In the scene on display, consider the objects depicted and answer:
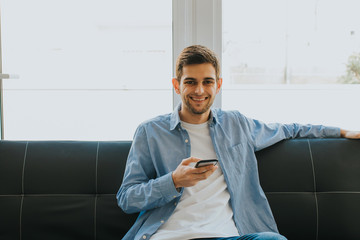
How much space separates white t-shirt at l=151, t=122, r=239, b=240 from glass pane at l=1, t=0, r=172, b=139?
2.16ft

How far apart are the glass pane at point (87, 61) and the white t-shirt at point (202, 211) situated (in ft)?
2.16

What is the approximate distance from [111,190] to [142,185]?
1.23 feet

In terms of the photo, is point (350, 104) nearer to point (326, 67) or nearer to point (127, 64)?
point (326, 67)

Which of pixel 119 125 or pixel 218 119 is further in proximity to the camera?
pixel 119 125

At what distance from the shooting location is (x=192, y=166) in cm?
172

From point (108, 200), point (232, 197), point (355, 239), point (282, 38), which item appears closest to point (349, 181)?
point (355, 239)

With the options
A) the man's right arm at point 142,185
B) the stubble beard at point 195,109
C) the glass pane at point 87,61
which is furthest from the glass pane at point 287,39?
the man's right arm at point 142,185

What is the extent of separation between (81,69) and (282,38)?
122 centimetres

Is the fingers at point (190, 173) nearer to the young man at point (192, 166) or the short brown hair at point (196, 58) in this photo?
the young man at point (192, 166)

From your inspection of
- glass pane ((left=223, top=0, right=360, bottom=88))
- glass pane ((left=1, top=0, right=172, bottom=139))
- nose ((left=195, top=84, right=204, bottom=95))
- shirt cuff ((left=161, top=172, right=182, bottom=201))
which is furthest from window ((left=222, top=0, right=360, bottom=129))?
shirt cuff ((left=161, top=172, right=182, bottom=201))

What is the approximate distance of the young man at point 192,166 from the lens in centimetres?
161

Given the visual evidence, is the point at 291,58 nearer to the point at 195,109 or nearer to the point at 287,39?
the point at 287,39

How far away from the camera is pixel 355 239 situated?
1.85m

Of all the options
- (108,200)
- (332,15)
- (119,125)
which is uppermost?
(332,15)
